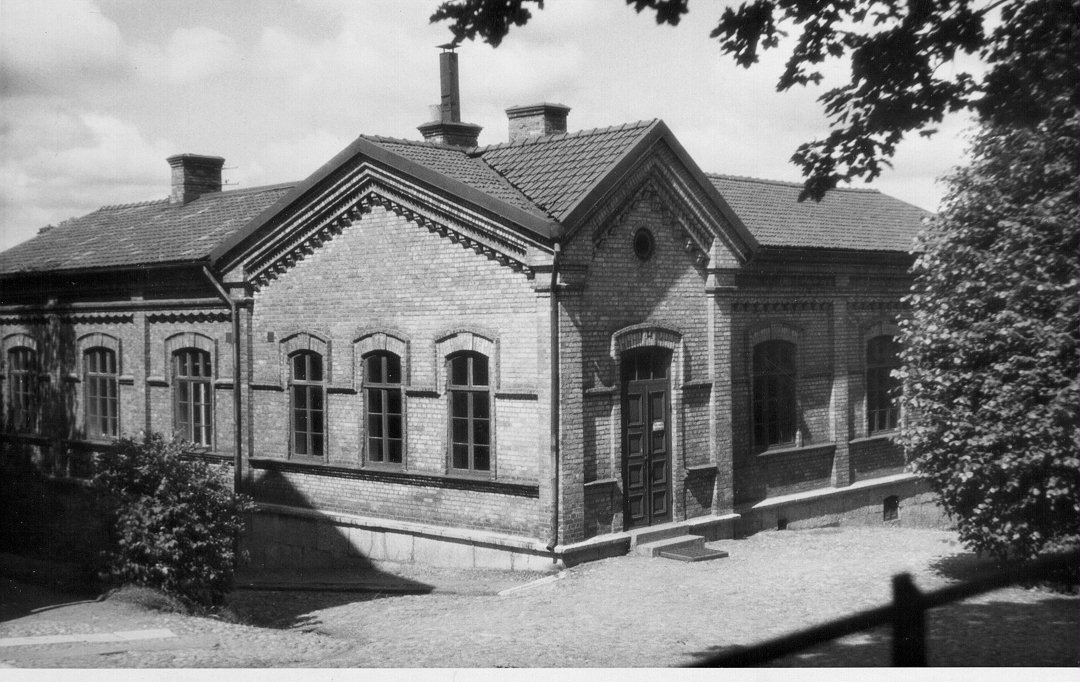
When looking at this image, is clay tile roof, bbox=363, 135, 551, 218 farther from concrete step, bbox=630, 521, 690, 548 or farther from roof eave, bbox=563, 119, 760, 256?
concrete step, bbox=630, 521, 690, 548

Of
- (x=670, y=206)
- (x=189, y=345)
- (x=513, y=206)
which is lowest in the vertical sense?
(x=189, y=345)

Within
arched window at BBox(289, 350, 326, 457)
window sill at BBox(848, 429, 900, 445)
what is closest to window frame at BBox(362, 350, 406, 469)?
arched window at BBox(289, 350, 326, 457)

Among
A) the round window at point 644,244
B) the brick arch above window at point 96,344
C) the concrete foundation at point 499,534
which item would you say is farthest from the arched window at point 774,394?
the brick arch above window at point 96,344

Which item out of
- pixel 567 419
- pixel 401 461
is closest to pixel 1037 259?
pixel 567 419

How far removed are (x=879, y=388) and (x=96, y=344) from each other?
50.3 ft

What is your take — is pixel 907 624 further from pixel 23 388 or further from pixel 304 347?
pixel 23 388

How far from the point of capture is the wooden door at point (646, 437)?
13703 mm

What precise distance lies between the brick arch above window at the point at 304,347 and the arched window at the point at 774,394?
7.09 metres

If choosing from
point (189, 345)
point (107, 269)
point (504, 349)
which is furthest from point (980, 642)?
point (107, 269)

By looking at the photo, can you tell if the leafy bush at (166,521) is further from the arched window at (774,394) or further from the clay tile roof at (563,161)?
the arched window at (774,394)

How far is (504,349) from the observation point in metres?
13.2

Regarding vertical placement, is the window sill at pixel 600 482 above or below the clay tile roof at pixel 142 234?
below

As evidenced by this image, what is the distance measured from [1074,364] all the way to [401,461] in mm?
9076

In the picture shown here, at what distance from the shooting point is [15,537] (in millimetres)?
17656
